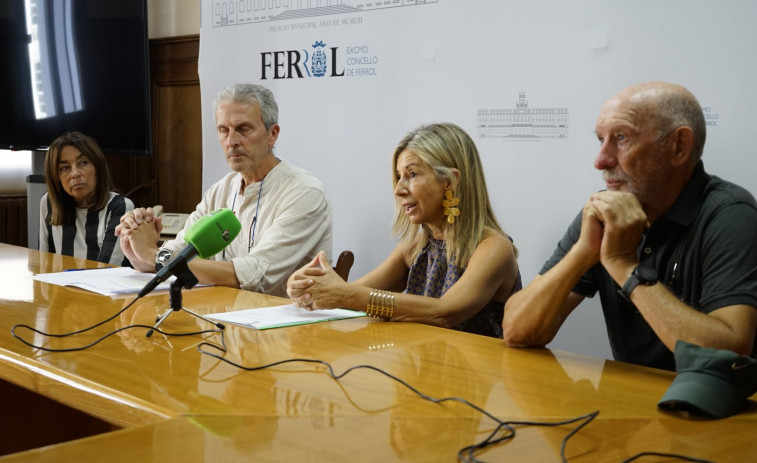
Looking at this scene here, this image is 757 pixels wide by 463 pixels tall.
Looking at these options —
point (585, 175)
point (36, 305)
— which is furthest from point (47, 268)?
point (585, 175)

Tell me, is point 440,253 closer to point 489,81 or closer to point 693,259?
point 693,259

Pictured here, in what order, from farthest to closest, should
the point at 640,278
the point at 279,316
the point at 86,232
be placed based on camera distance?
1. the point at 86,232
2. the point at 279,316
3. the point at 640,278

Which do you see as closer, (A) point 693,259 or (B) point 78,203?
(A) point 693,259

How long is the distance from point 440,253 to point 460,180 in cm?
23

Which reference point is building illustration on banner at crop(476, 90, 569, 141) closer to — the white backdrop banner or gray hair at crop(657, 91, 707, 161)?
the white backdrop banner

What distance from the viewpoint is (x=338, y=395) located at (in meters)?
1.38

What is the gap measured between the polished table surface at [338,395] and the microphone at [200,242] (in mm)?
130

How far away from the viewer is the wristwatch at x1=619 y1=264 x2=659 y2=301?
169 cm

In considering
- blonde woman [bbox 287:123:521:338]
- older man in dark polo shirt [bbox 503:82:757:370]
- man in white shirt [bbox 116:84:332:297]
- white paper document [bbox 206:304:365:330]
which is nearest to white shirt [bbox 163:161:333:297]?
man in white shirt [bbox 116:84:332:297]

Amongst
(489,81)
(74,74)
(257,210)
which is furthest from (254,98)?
(74,74)

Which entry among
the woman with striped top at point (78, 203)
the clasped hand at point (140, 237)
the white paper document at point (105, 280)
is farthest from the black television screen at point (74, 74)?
the white paper document at point (105, 280)

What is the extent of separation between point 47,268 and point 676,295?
214 cm

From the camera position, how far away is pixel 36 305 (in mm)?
2180

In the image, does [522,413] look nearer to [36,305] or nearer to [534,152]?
[36,305]
